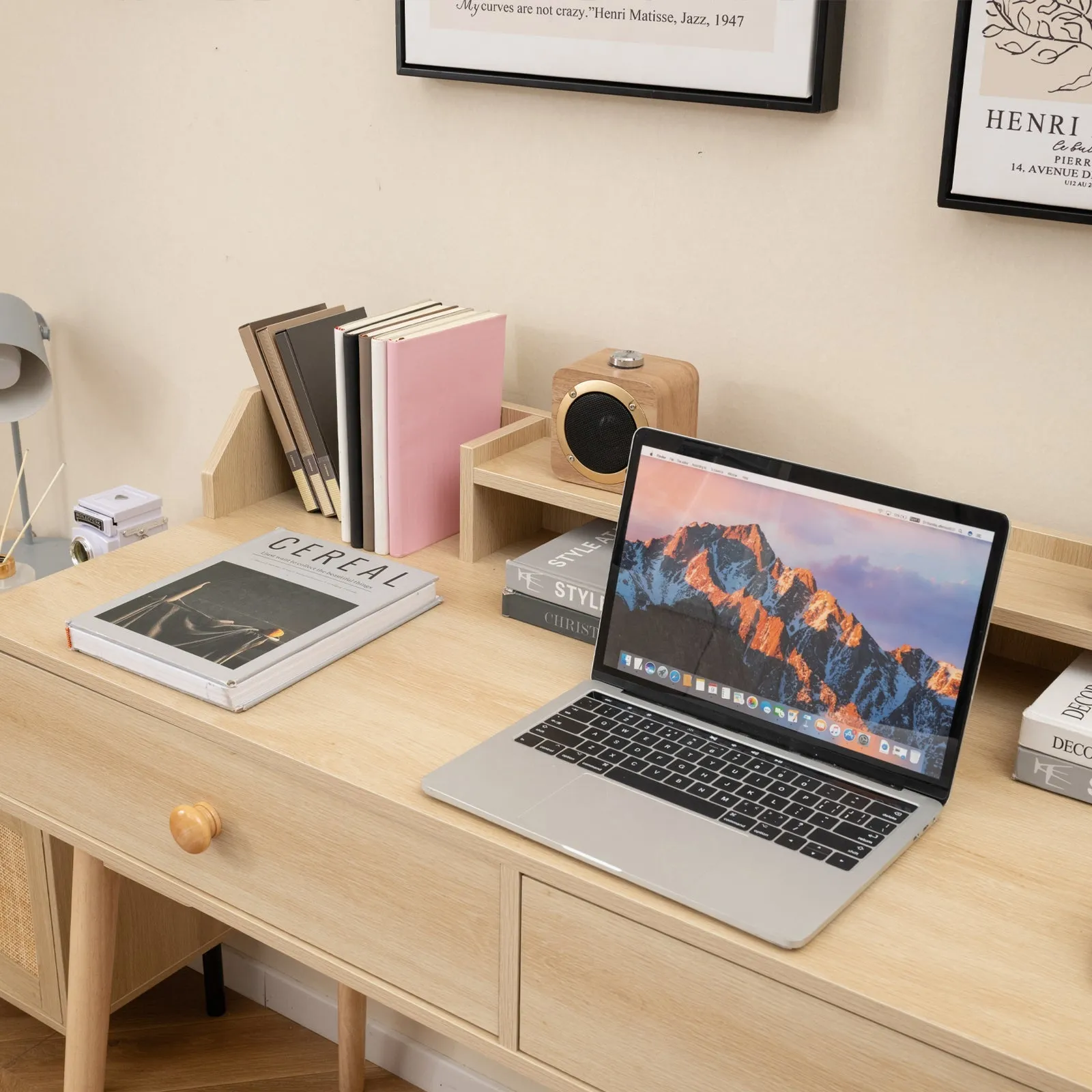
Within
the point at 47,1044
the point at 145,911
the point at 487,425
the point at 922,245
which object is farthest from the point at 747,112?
the point at 47,1044

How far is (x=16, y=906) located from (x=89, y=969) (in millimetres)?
331

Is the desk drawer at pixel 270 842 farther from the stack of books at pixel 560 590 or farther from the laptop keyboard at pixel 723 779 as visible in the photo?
the stack of books at pixel 560 590

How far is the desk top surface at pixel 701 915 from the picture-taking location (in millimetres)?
775

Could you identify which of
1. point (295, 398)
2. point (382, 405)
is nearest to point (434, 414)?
point (382, 405)

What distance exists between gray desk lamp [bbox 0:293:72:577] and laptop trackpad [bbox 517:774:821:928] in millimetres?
1110

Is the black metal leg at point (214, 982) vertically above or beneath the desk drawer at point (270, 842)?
beneath

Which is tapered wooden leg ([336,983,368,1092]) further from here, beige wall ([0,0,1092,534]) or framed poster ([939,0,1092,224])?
framed poster ([939,0,1092,224])

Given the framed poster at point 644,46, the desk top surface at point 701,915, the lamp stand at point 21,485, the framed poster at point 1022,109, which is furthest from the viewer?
the lamp stand at point 21,485

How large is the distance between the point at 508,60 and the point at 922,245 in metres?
0.45

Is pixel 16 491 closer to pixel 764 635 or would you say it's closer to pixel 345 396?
pixel 345 396

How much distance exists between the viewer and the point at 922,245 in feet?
3.82

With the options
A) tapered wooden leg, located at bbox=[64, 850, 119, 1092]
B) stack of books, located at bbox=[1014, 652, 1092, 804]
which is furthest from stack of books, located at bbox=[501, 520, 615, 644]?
tapered wooden leg, located at bbox=[64, 850, 119, 1092]

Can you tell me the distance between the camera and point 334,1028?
1.82 metres

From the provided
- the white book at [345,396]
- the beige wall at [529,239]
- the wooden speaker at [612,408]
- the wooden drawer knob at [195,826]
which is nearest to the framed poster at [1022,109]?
the beige wall at [529,239]
